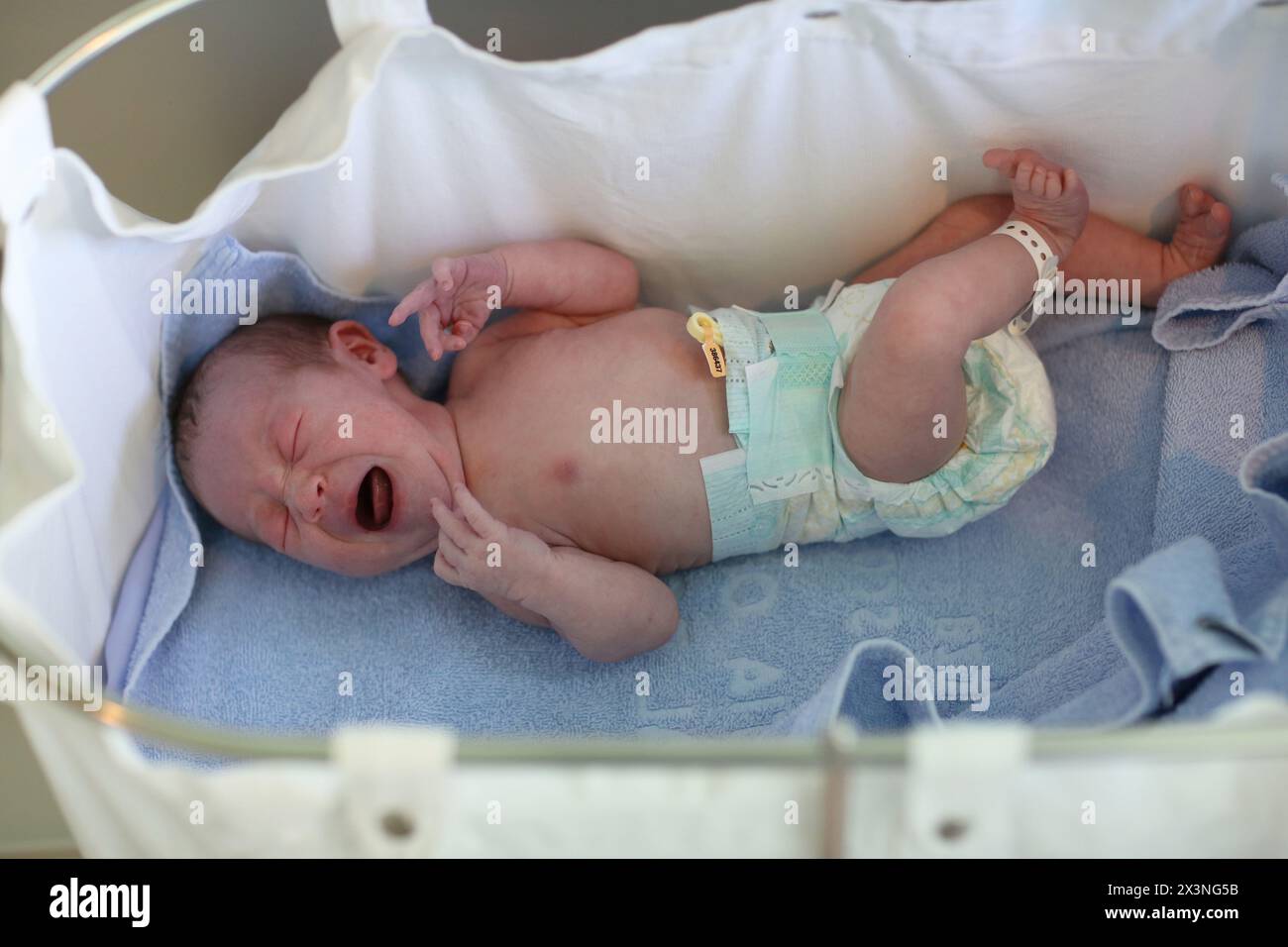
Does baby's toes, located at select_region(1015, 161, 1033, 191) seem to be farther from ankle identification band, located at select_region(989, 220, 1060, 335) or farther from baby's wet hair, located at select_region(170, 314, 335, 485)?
baby's wet hair, located at select_region(170, 314, 335, 485)

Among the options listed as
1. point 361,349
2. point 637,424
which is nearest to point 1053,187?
point 637,424

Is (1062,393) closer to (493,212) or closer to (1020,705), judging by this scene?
(1020,705)

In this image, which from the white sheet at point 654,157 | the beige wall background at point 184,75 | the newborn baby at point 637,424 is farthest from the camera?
the beige wall background at point 184,75

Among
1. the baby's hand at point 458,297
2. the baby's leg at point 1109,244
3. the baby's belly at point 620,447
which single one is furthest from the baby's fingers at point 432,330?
the baby's leg at point 1109,244

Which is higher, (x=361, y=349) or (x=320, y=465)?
(x=361, y=349)

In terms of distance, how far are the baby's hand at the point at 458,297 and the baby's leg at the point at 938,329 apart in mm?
393

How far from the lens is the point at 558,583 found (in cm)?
118

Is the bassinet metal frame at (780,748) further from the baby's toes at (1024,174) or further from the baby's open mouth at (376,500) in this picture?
the baby's toes at (1024,174)

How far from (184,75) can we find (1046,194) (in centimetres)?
105

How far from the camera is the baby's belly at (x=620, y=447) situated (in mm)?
1252

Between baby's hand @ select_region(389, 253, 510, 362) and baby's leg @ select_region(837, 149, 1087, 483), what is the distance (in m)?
0.39

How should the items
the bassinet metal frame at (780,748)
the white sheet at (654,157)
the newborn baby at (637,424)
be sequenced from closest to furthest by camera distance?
1. the bassinet metal frame at (780,748)
2. the white sheet at (654,157)
3. the newborn baby at (637,424)

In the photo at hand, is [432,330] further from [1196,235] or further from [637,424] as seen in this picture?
[1196,235]

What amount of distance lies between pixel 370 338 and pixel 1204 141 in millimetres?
907
